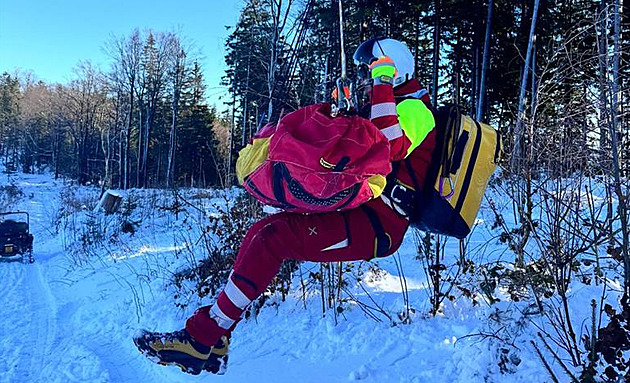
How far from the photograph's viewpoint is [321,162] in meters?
1.76

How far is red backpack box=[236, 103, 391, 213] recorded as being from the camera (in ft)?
5.83

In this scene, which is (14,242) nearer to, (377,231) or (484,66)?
(377,231)

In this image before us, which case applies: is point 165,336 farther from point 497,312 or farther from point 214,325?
point 497,312

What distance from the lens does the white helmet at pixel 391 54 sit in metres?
2.15

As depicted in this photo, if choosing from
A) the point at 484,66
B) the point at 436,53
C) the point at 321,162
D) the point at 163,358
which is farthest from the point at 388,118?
the point at 436,53

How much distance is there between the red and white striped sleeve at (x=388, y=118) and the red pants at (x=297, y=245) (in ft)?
1.05

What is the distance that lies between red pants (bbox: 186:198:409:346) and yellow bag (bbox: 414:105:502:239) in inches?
7.6

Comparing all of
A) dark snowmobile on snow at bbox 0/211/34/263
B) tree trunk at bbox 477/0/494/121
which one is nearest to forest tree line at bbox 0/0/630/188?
tree trunk at bbox 477/0/494/121

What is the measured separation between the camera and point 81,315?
6.39 m

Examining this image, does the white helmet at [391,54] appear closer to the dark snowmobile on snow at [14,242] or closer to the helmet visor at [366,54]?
the helmet visor at [366,54]

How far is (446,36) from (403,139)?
20.6m

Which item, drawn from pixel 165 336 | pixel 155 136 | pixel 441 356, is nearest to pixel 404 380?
pixel 441 356

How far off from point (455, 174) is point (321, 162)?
81 cm

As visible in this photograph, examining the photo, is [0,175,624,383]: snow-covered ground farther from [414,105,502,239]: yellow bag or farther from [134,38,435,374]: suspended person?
[134,38,435,374]: suspended person
